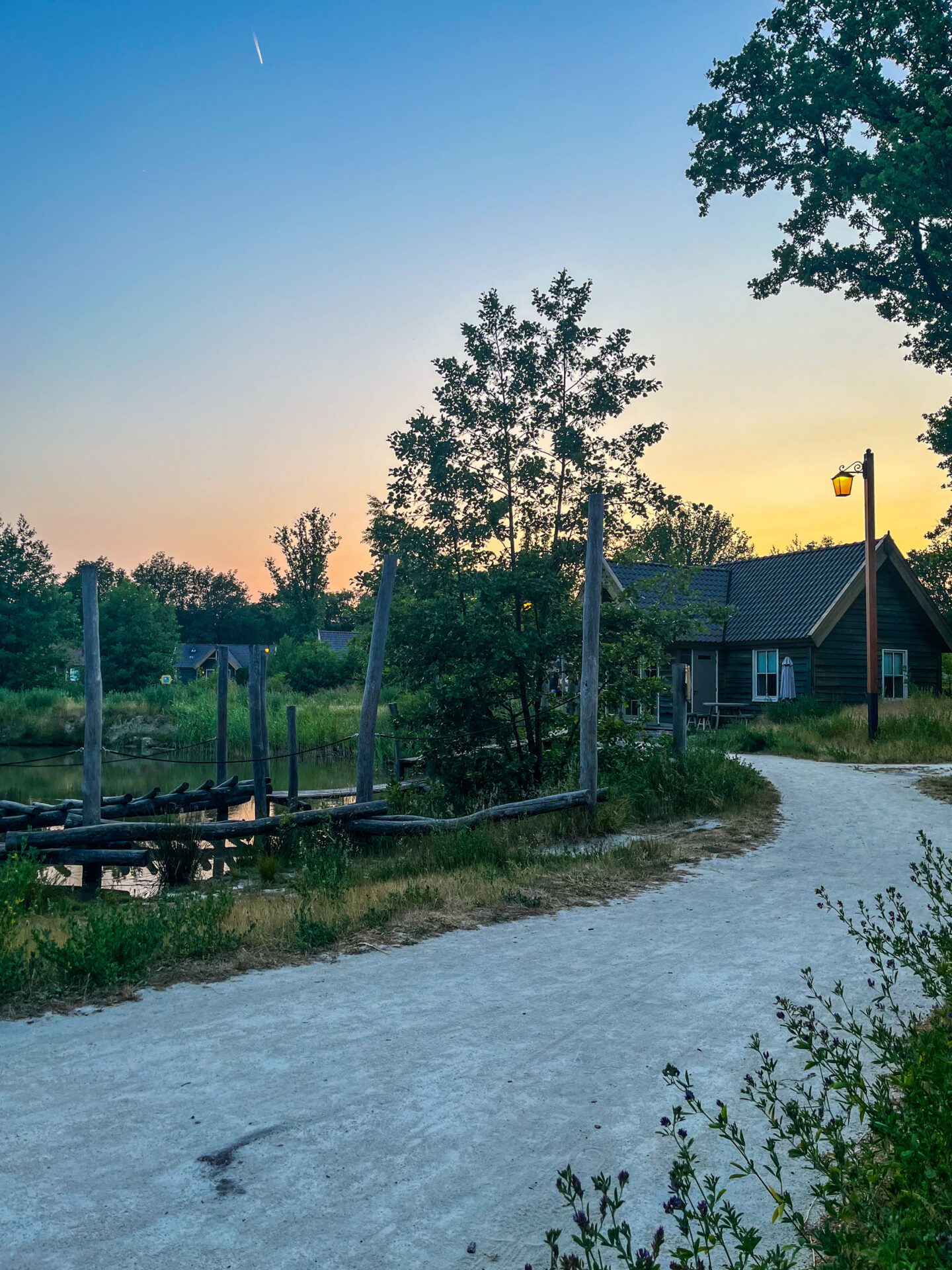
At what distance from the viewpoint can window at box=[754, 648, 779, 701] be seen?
31.2 meters

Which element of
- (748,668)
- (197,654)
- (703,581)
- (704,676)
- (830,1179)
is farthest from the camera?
(197,654)

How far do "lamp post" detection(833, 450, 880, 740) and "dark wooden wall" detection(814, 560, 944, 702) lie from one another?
7.03 meters

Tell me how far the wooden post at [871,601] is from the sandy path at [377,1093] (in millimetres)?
15372

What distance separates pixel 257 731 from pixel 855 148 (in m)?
18.1

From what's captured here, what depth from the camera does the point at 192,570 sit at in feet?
438

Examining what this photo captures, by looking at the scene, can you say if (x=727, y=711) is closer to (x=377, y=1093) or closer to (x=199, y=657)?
(x=377, y=1093)

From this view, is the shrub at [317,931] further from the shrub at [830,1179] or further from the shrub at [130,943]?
the shrub at [830,1179]

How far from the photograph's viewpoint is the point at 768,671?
31562 mm

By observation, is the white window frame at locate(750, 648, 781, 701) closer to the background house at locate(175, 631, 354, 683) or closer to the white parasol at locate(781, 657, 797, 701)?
the white parasol at locate(781, 657, 797, 701)

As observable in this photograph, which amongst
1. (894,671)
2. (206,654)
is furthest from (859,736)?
(206,654)

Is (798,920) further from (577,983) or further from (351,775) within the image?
(351,775)

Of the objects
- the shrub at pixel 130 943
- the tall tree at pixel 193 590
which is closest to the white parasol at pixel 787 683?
the shrub at pixel 130 943

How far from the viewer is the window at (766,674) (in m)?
31.2

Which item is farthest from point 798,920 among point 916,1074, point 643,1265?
point 643,1265
